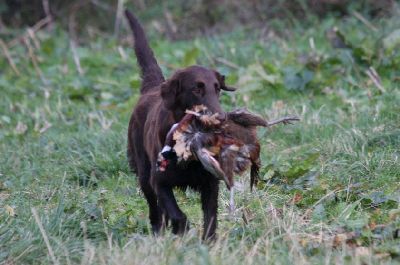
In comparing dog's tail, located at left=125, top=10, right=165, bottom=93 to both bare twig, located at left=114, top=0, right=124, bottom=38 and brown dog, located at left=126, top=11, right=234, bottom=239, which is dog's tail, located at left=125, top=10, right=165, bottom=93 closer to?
brown dog, located at left=126, top=11, right=234, bottom=239

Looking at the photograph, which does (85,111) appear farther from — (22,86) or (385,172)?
(385,172)

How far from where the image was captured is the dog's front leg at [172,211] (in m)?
5.12

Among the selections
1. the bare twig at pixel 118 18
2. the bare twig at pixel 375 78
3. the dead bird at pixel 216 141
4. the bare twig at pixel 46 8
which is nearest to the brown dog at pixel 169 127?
the dead bird at pixel 216 141

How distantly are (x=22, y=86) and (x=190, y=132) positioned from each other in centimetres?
642

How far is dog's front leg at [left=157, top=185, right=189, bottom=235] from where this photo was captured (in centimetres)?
512

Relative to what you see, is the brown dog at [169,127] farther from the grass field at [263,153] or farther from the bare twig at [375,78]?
the bare twig at [375,78]

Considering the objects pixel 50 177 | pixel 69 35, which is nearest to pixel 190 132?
pixel 50 177

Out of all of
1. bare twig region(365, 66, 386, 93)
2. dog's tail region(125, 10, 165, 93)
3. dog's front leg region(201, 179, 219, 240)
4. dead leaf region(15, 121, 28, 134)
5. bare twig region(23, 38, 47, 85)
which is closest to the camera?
dog's front leg region(201, 179, 219, 240)

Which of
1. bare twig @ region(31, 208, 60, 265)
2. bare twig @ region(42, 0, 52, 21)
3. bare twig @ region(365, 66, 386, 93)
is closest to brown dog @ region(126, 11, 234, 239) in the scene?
bare twig @ region(31, 208, 60, 265)

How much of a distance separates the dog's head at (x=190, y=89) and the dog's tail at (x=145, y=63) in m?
1.26

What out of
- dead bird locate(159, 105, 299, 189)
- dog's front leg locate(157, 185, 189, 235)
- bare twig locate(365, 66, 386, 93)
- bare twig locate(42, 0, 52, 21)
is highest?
bare twig locate(42, 0, 52, 21)

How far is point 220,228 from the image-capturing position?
5387 millimetres

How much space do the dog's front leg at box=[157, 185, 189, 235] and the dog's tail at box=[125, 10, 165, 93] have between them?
4.47ft

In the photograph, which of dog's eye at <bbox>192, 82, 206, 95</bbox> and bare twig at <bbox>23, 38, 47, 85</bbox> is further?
bare twig at <bbox>23, 38, 47, 85</bbox>
